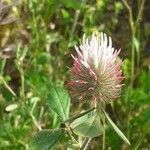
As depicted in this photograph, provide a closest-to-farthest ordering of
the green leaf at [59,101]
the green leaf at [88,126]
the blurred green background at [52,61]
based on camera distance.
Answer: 1. the green leaf at [88,126]
2. the green leaf at [59,101]
3. the blurred green background at [52,61]

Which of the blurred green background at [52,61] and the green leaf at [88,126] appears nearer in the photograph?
the green leaf at [88,126]

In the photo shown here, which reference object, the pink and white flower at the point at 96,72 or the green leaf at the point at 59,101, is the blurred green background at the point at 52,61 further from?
the pink and white flower at the point at 96,72

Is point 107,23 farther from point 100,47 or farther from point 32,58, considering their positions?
point 100,47

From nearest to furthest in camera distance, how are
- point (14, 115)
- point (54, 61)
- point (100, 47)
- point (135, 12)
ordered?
point (100, 47)
point (14, 115)
point (54, 61)
point (135, 12)

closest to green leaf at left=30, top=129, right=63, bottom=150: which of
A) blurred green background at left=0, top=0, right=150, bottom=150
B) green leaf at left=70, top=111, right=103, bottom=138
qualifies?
green leaf at left=70, top=111, right=103, bottom=138

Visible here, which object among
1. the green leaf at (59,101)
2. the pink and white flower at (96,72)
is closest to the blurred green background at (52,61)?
the green leaf at (59,101)

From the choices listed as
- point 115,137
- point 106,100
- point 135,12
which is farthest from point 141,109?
point 106,100

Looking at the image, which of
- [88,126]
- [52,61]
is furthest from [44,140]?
[52,61]
